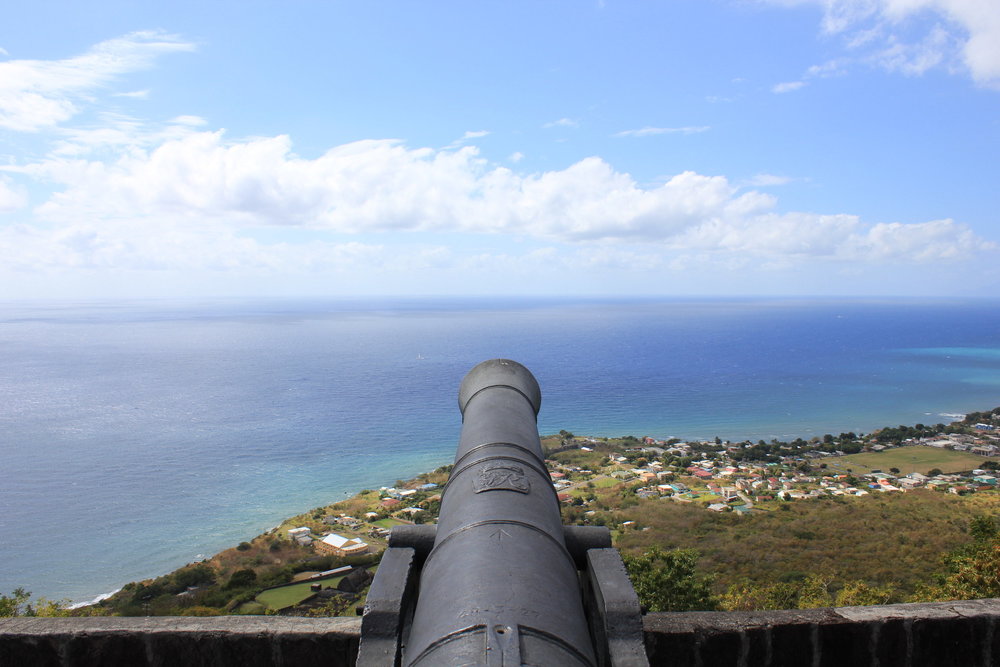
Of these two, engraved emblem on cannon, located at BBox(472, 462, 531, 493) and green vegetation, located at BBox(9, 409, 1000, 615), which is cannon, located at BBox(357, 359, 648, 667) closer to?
engraved emblem on cannon, located at BBox(472, 462, 531, 493)

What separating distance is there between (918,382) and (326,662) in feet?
271

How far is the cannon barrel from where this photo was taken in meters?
1.77

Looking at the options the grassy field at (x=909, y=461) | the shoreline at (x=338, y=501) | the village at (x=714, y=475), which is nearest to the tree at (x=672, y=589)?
the village at (x=714, y=475)

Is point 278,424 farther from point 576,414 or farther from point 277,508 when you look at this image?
point 576,414

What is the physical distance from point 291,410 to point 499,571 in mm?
56262

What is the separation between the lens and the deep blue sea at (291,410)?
103 feet

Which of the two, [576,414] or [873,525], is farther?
[576,414]

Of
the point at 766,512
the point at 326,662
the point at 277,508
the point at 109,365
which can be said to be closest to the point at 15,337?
the point at 109,365

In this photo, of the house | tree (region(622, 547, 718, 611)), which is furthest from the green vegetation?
the house

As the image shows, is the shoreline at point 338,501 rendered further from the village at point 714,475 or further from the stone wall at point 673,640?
the stone wall at point 673,640

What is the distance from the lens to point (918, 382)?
70.3 meters

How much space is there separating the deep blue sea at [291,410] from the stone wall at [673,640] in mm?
25267

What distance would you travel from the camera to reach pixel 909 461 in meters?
Answer: 34.9

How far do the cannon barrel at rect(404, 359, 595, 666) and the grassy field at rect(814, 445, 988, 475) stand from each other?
35487mm
